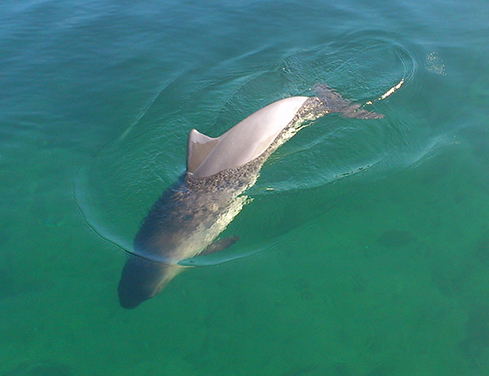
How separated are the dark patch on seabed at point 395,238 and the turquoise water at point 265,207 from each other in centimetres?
3

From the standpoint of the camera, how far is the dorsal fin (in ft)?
31.0

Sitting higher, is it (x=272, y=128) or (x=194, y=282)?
(x=272, y=128)

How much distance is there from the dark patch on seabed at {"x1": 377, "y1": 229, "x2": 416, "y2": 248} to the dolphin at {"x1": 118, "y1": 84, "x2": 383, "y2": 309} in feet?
10.3

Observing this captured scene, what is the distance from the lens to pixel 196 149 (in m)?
9.48

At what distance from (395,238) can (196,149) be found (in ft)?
16.1

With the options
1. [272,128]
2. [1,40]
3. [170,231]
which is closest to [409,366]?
[170,231]

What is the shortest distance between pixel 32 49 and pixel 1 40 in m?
1.91

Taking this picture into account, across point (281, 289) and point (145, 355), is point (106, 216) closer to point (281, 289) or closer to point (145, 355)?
point (145, 355)

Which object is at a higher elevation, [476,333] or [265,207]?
[265,207]

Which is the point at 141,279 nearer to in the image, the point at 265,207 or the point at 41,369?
the point at 41,369

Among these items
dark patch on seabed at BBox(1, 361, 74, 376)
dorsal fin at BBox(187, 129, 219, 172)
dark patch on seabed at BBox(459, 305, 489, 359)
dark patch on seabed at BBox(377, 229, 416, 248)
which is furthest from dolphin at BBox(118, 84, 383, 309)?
dark patch on seabed at BBox(459, 305, 489, 359)

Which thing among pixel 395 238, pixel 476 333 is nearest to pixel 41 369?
pixel 395 238

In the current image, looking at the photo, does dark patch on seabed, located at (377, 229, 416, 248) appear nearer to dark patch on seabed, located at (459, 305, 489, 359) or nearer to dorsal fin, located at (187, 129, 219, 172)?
dark patch on seabed, located at (459, 305, 489, 359)

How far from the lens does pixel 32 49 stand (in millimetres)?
16250
